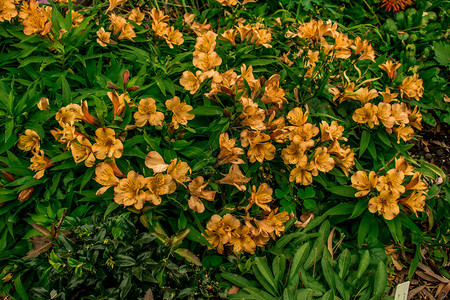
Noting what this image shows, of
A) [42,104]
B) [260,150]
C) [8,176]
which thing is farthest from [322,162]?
[8,176]

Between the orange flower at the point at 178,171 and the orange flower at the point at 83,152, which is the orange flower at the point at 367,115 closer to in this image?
the orange flower at the point at 178,171

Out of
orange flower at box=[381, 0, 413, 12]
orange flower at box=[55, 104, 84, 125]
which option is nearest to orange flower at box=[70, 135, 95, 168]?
orange flower at box=[55, 104, 84, 125]

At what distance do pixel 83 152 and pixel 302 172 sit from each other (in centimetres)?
129

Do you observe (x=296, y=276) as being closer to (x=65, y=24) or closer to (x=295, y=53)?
(x=295, y=53)

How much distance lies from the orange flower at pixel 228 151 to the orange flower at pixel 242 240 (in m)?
0.38

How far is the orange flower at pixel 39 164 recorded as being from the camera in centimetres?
193

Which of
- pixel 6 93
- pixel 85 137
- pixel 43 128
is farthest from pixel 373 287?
pixel 6 93

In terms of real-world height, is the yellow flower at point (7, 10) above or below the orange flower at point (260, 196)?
above

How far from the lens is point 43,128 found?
219 cm

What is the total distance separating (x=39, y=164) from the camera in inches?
77.1

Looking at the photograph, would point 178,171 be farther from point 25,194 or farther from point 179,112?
point 25,194

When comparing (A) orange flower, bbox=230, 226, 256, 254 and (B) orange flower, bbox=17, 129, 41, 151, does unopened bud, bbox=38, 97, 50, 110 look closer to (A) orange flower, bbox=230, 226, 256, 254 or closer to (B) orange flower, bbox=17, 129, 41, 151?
(B) orange flower, bbox=17, 129, 41, 151

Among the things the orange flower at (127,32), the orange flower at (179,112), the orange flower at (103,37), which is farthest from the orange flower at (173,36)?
the orange flower at (179,112)

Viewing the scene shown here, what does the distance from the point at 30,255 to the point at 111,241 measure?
0.47 m
